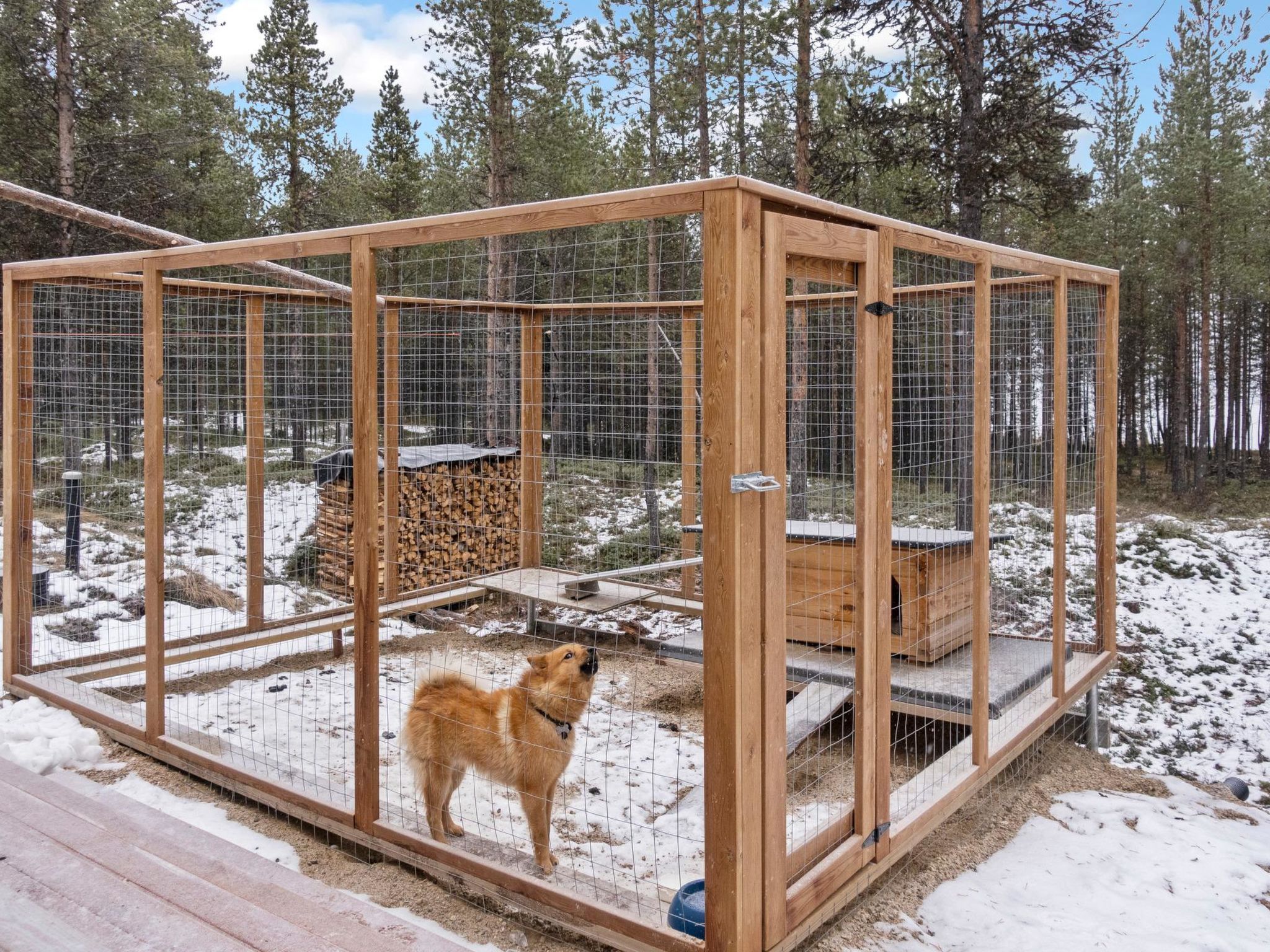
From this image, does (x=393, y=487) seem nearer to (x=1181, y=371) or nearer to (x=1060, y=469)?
(x=1060, y=469)

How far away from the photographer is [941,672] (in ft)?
16.5

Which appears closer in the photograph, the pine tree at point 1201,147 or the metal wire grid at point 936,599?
the metal wire grid at point 936,599

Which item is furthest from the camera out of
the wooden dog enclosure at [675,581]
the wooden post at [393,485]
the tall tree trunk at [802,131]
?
the tall tree trunk at [802,131]

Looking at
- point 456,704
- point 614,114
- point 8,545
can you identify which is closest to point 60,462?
point 614,114

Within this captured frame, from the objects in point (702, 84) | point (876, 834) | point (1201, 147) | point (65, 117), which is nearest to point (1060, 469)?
point (876, 834)

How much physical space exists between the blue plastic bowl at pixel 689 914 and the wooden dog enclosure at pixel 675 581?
124 mm

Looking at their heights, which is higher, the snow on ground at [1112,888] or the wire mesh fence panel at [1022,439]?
the wire mesh fence panel at [1022,439]

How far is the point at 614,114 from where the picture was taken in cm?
1501

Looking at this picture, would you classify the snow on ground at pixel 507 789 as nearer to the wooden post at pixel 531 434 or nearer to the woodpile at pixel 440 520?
the woodpile at pixel 440 520

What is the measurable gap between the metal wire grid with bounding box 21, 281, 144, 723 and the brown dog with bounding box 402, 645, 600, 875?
203 centimetres

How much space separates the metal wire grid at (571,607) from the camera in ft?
12.6

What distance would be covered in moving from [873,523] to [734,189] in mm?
1306

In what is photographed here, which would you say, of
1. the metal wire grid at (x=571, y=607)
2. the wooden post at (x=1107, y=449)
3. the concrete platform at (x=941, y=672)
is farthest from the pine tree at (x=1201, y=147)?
the concrete platform at (x=941, y=672)

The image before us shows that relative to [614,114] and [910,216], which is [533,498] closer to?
[614,114]
